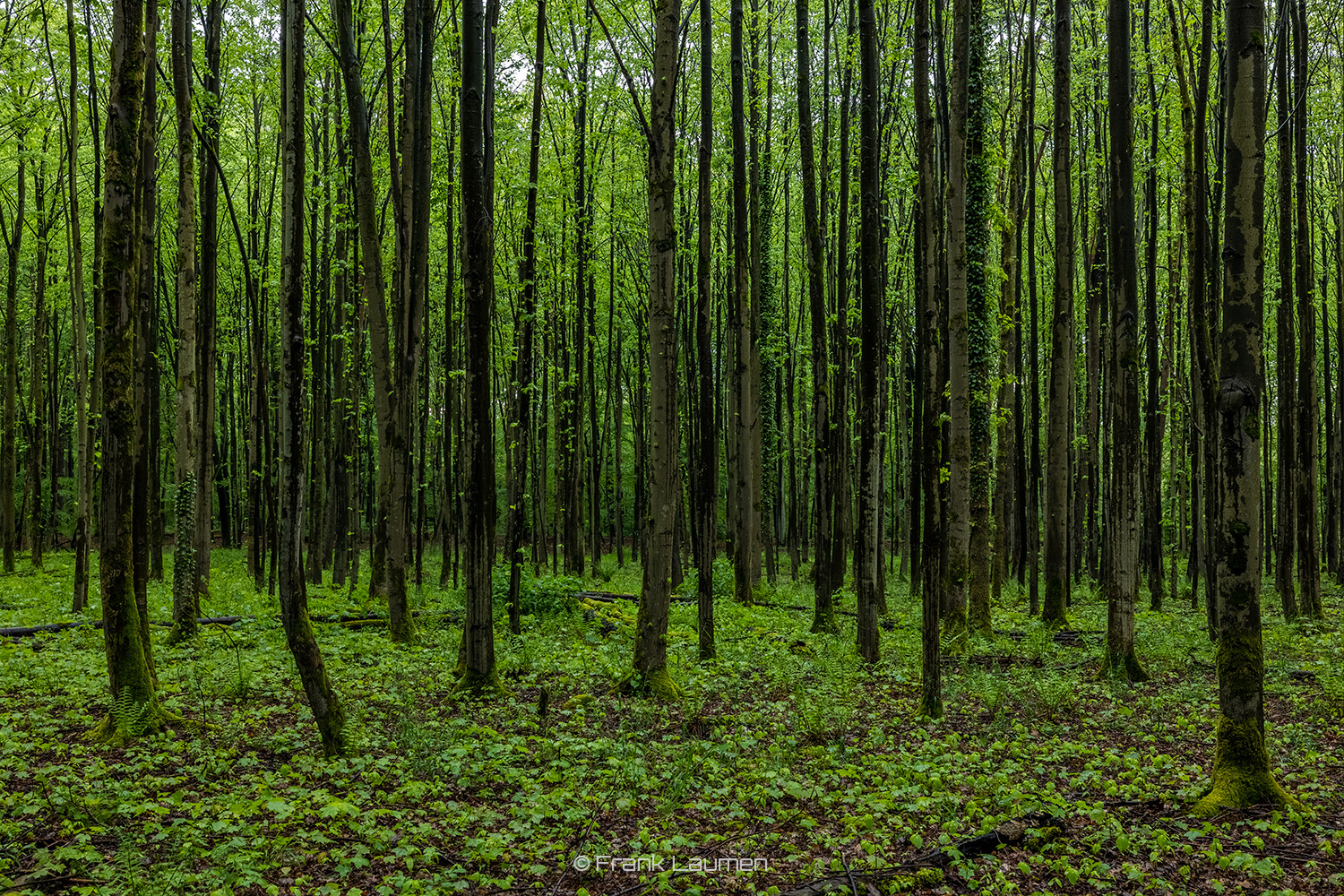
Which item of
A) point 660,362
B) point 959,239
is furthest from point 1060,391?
point 660,362

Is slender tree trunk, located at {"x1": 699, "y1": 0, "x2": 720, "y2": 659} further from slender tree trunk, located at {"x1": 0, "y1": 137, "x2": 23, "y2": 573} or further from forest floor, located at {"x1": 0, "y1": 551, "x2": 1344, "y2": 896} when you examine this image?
slender tree trunk, located at {"x1": 0, "y1": 137, "x2": 23, "y2": 573}

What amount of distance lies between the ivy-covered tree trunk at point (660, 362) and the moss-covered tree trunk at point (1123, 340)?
442cm

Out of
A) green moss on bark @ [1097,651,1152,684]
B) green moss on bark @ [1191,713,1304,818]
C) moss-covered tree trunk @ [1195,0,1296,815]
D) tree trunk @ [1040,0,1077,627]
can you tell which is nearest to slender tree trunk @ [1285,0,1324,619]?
tree trunk @ [1040,0,1077,627]

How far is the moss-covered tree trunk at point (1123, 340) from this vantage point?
26.0 ft

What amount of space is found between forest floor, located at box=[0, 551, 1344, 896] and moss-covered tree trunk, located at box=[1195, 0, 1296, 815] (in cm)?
39

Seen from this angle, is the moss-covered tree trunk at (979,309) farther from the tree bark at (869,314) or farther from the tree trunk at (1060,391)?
the tree bark at (869,314)

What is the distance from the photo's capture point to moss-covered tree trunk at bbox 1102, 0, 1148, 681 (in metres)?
7.91

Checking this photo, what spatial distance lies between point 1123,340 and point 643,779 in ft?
22.2

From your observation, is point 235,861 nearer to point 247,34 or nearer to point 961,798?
point 961,798

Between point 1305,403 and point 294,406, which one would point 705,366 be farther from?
point 1305,403

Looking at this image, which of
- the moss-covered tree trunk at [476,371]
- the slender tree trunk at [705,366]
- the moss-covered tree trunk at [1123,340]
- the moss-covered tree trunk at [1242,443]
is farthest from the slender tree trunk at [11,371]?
the moss-covered tree trunk at [1242,443]

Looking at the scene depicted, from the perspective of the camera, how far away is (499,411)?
34562 millimetres

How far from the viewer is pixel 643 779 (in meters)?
5.61

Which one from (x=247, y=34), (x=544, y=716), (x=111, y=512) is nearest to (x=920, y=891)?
(x=544, y=716)
